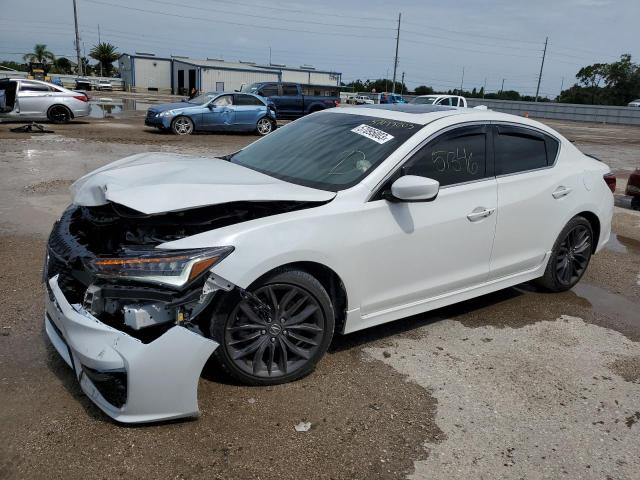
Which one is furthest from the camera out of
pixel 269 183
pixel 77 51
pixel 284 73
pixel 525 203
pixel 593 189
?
pixel 284 73

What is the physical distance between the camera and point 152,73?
61.3 metres

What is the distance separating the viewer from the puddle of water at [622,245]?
6909 mm

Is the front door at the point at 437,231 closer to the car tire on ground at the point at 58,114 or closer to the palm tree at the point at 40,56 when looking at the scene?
the car tire on ground at the point at 58,114

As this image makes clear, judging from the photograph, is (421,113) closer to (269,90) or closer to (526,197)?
(526,197)

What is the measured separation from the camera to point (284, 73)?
61.4 m

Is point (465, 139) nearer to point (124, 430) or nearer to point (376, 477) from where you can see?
point (376, 477)

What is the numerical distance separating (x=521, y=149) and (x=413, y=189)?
1576mm

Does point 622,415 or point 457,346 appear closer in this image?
point 622,415

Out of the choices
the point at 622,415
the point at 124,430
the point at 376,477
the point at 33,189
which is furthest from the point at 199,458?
the point at 33,189

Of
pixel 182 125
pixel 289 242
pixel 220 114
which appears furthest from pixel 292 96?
pixel 289 242

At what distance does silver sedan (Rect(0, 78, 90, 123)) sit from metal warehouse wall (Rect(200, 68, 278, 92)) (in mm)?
35927

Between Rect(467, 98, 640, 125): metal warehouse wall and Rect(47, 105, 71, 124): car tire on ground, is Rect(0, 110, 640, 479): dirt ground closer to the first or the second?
Rect(47, 105, 71, 124): car tire on ground

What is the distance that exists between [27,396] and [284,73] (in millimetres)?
61744

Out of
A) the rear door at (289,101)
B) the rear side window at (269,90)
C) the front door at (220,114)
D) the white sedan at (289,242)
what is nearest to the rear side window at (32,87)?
the front door at (220,114)
